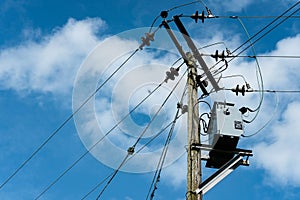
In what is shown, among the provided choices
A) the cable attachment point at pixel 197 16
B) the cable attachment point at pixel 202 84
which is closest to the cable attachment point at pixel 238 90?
the cable attachment point at pixel 202 84

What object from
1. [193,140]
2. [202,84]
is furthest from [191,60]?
[193,140]

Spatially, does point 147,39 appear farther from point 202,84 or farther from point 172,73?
point 202,84

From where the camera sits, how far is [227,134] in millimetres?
8188

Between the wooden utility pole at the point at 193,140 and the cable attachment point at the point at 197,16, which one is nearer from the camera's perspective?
the wooden utility pole at the point at 193,140

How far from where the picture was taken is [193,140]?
820cm

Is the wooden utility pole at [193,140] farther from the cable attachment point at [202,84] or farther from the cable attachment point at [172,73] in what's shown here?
the cable attachment point at [172,73]

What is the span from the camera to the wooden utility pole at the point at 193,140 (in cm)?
771

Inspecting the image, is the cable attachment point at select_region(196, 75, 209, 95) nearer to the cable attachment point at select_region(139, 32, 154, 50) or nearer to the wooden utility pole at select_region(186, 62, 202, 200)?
the wooden utility pole at select_region(186, 62, 202, 200)

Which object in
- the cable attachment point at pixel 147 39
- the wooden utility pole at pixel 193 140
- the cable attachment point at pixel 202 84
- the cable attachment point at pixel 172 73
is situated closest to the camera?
the wooden utility pole at pixel 193 140

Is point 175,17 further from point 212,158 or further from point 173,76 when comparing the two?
point 212,158

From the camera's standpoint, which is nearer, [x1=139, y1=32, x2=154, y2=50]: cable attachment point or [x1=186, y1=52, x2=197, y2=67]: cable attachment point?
[x1=186, y1=52, x2=197, y2=67]: cable attachment point

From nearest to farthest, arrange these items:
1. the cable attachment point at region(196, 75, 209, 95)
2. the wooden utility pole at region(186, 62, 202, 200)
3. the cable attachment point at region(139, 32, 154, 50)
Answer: the wooden utility pole at region(186, 62, 202, 200), the cable attachment point at region(196, 75, 209, 95), the cable attachment point at region(139, 32, 154, 50)

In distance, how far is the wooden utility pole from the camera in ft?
25.3

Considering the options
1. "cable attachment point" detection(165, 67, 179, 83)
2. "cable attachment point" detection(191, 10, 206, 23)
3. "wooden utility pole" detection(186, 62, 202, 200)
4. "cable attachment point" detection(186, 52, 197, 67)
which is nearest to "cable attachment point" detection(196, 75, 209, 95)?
"wooden utility pole" detection(186, 62, 202, 200)
